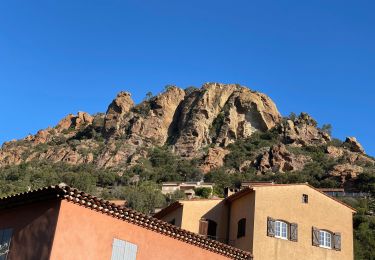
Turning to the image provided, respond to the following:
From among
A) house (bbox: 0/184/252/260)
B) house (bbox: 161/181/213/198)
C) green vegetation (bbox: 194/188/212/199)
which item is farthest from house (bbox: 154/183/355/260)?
house (bbox: 161/181/213/198)

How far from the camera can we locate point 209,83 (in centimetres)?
14738

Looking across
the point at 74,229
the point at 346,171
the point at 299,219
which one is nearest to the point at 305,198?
the point at 299,219

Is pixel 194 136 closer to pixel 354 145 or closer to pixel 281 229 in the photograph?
pixel 354 145

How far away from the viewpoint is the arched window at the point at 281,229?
98.6 ft

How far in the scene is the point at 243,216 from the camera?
102ft

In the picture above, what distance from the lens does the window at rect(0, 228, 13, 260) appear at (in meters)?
20.2

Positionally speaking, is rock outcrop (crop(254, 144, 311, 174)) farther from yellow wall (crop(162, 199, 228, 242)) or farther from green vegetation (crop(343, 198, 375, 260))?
yellow wall (crop(162, 199, 228, 242))

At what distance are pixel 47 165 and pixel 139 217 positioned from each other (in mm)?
100218

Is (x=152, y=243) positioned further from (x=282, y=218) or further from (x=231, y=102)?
(x=231, y=102)

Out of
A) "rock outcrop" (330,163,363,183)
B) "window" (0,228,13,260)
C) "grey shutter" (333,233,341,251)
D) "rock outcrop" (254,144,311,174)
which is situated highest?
"rock outcrop" (254,144,311,174)

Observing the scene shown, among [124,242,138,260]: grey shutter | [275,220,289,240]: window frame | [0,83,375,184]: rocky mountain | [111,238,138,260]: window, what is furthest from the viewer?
[0,83,375,184]: rocky mountain

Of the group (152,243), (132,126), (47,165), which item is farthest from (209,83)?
(152,243)

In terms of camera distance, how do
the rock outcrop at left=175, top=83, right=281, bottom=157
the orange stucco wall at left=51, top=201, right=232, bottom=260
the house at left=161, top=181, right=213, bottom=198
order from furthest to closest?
1. the rock outcrop at left=175, top=83, right=281, bottom=157
2. the house at left=161, top=181, right=213, bottom=198
3. the orange stucco wall at left=51, top=201, right=232, bottom=260

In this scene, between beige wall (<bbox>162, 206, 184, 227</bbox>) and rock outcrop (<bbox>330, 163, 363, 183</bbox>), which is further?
rock outcrop (<bbox>330, 163, 363, 183</bbox>)
